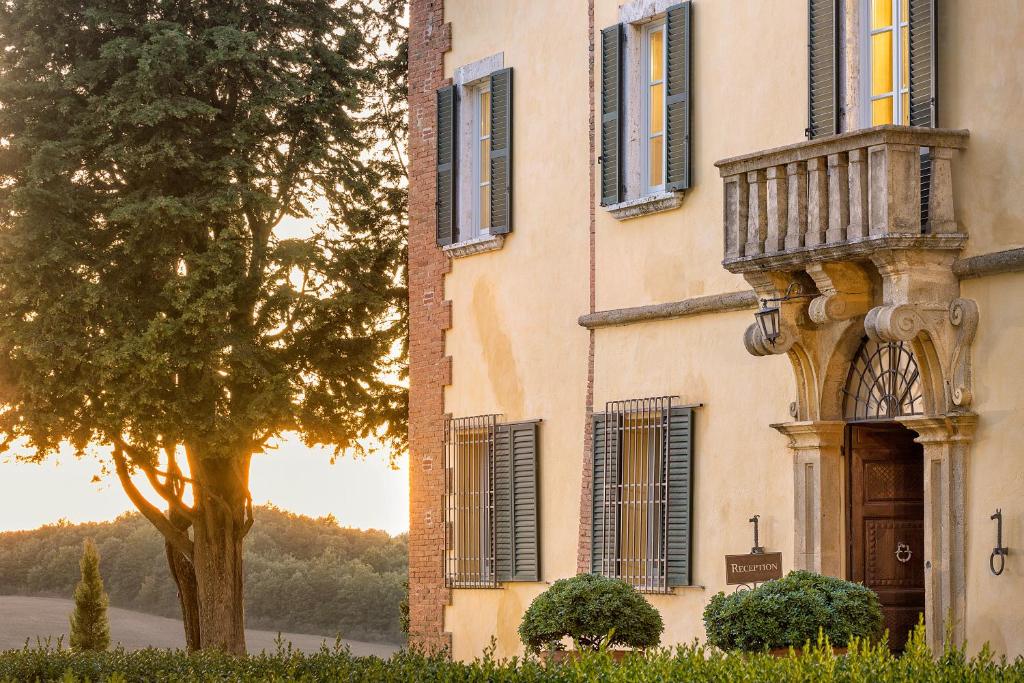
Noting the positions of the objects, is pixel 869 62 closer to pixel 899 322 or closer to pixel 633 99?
pixel 899 322

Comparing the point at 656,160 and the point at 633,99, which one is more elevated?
the point at 633,99

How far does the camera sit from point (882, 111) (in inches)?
568

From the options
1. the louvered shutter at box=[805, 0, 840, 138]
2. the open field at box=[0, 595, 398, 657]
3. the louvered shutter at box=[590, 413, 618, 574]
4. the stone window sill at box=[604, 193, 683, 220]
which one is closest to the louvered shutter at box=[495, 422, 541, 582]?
the louvered shutter at box=[590, 413, 618, 574]

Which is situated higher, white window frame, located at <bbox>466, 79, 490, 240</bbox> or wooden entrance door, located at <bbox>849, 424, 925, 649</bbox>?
white window frame, located at <bbox>466, 79, 490, 240</bbox>

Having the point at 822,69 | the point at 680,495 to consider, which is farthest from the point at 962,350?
the point at 680,495

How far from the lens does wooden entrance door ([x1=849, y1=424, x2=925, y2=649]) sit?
14867mm

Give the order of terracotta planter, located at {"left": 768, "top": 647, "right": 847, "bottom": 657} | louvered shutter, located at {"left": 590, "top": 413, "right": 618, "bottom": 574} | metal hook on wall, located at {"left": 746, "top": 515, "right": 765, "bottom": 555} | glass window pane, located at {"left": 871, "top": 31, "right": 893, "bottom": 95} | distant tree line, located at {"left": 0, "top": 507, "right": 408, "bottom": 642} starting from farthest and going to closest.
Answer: distant tree line, located at {"left": 0, "top": 507, "right": 408, "bottom": 642}
louvered shutter, located at {"left": 590, "top": 413, "right": 618, "bottom": 574}
metal hook on wall, located at {"left": 746, "top": 515, "right": 765, "bottom": 555}
glass window pane, located at {"left": 871, "top": 31, "right": 893, "bottom": 95}
terracotta planter, located at {"left": 768, "top": 647, "right": 847, "bottom": 657}

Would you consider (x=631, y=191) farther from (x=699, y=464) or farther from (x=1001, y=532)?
(x=1001, y=532)

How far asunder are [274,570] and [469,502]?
61.3 ft

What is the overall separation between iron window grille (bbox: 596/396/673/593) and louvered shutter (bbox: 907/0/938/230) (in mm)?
3818

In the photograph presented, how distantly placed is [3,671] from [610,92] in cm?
755

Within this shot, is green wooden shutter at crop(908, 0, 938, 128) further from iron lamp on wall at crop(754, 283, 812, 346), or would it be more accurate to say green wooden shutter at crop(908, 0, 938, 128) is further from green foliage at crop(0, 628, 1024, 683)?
green foliage at crop(0, 628, 1024, 683)

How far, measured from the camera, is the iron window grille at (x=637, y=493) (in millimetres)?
16641

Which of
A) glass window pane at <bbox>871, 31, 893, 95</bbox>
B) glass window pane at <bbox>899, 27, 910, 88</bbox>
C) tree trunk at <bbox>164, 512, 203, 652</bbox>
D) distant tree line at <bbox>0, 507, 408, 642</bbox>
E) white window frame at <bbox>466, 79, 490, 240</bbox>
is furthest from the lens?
distant tree line at <bbox>0, 507, 408, 642</bbox>
